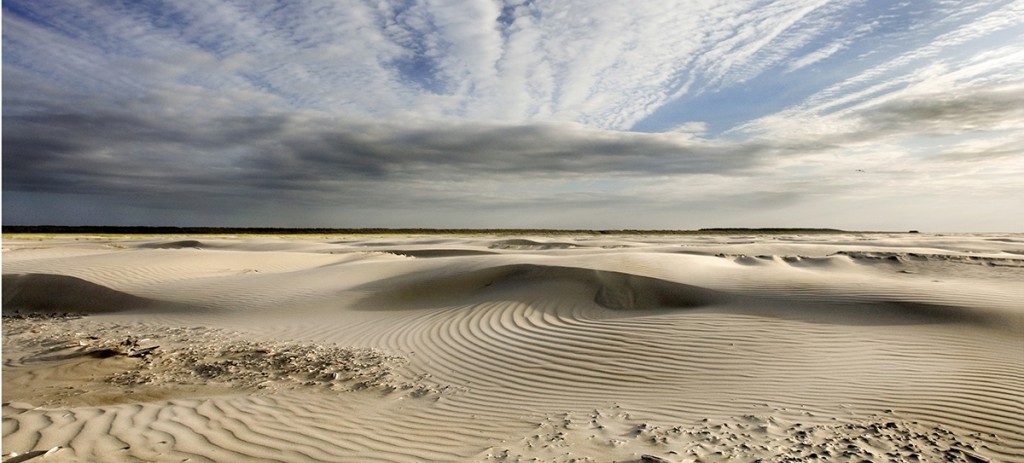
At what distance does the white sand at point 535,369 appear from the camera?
5.10 m

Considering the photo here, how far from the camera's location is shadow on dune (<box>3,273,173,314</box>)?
42.7ft

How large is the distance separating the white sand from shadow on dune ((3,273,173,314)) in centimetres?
7

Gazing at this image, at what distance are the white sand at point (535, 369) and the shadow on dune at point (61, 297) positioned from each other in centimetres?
7

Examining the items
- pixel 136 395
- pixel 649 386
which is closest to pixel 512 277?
pixel 649 386

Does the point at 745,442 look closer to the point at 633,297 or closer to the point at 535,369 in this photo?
the point at 535,369

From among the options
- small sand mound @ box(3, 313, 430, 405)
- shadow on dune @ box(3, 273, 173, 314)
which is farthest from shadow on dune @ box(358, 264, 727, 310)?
shadow on dune @ box(3, 273, 173, 314)

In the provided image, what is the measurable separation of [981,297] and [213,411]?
11.9m

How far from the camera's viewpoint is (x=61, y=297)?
1344cm

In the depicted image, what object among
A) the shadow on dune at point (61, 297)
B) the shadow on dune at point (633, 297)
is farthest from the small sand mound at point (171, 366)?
the shadow on dune at point (633, 297)

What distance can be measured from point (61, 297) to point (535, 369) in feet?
40.5

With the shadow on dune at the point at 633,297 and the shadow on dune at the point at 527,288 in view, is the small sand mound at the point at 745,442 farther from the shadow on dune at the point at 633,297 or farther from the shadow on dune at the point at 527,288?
the shadow on dune at the point at 527,288

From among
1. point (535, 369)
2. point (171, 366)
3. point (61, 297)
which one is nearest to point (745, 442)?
point (535, 369)

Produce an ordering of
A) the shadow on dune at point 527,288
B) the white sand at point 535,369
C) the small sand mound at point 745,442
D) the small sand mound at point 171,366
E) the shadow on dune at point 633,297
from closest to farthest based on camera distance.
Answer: the small sand mound at point 745,442, the white sand at point 535,369, the small sand mound at point 171,366, the shadow on dune at point 633,297, the shadow on dune at point 527,288

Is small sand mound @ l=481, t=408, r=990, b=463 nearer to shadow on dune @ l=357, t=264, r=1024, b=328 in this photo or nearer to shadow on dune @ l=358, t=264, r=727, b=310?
shadow on dune @ l=357, t=264, r=1024, b=328
